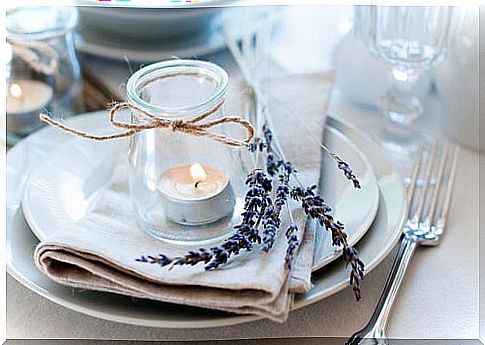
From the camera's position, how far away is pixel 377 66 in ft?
2.47

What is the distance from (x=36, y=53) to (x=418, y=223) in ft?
1.18

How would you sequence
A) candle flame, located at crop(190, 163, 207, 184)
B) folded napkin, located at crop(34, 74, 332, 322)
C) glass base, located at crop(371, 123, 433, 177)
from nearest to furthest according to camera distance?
1. folded napkin, located at crop(34, 74, 332, 322)
2. candle flame, located at crop(190, 163, 207, 184)
3. glass base, located at crop(371, 123, 433, 177)

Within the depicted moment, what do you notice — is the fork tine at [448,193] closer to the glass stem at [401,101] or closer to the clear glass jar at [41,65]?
the glass stem at [401,101]

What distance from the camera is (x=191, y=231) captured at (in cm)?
57

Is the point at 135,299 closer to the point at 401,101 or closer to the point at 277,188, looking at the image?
the point at 277,188

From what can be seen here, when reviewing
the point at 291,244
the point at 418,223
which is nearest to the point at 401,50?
the point at 418,223

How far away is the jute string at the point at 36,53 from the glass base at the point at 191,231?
24 centimetres

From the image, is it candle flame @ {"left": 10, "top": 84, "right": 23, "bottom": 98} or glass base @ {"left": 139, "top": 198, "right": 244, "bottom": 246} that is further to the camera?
candle flame @ {"left": 10, "top": 84, "right": 23, "bottom": 98}

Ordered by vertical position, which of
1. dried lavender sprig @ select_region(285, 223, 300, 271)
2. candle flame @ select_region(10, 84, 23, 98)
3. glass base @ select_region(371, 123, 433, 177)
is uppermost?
dried lavender sprig @ select_region(285, 223, 300, 271)

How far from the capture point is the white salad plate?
0.49 meters

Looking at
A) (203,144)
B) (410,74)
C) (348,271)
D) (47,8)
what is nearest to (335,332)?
(348,271)

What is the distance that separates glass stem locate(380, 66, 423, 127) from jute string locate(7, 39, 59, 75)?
29 centimetres

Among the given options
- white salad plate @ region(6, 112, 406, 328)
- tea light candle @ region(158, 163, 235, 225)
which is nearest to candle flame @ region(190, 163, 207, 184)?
tea light candle @ region(158, 163, 235, 225)

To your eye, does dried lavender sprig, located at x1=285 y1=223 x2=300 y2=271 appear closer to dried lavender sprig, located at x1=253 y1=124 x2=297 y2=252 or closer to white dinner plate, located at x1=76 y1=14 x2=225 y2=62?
dried lavender sprig, located at x1=253 y1=124 x2=297 y2=252
